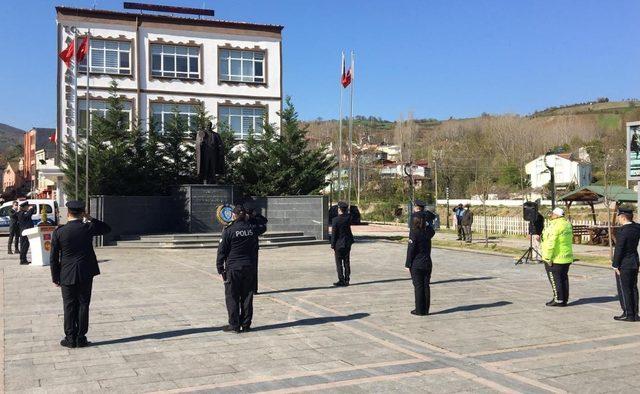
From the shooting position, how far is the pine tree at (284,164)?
27409 mm

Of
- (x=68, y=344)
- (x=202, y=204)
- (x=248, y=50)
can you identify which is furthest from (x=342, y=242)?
(x=248, y=50)

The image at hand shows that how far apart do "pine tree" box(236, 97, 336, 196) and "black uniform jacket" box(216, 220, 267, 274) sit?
1892 cm

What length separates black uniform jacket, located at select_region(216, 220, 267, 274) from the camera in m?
8.14

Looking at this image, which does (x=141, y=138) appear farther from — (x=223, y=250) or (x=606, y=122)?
(x=606, y=122)

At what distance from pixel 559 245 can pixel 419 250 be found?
2498 mm

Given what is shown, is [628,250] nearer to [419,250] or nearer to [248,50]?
[419,250]

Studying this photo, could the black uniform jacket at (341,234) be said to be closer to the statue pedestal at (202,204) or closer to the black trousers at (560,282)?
the black trousers at (560,282)

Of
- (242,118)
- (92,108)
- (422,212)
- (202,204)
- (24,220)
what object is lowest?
(24,220)

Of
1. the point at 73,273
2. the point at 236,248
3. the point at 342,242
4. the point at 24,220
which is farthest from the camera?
the point at 24,220

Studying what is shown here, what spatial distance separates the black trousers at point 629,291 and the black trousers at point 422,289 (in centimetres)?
286

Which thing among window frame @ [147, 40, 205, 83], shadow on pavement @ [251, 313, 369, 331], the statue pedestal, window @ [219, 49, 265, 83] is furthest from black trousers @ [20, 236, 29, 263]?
window @ [219, 49, 265, 83]

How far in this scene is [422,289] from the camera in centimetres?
929

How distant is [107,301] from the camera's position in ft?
34.5

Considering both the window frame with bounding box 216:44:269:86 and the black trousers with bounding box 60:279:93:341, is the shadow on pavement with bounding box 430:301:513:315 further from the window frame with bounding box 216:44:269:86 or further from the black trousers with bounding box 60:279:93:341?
the window frame with bounding box 216:44:269:86
